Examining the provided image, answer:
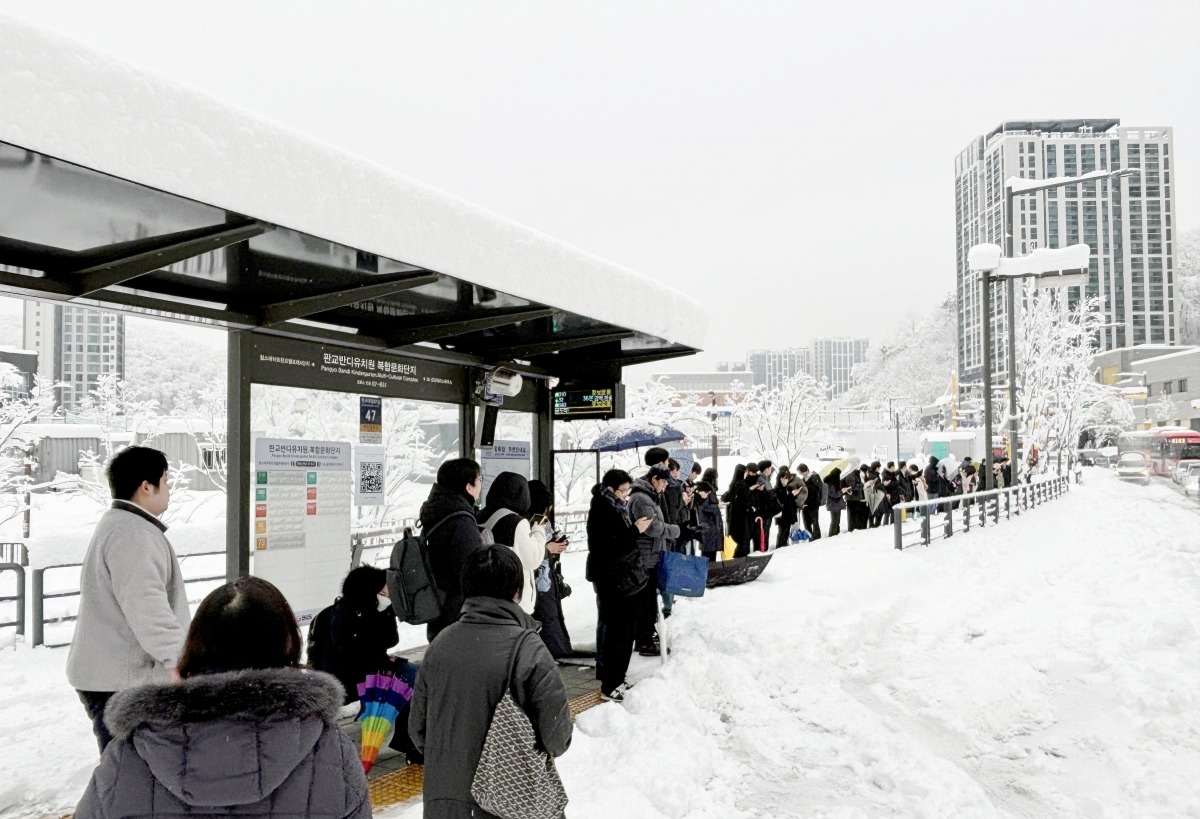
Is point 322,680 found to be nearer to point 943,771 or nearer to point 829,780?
point 829,780

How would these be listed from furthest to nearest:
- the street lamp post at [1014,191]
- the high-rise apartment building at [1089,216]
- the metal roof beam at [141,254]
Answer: the high-rise apartment building at [1089,216]
the street lamp post at [1014,191]
the metal roof beam at [141,254]

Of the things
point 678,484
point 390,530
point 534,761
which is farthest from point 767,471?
point 534,761

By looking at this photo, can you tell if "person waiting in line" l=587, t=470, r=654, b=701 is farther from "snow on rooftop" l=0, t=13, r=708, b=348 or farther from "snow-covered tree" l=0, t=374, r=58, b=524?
"snow-covered tree" l=0, t=374, r=58, b=524

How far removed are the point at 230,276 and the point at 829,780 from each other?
444cm

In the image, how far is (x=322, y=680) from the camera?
1.73 meters

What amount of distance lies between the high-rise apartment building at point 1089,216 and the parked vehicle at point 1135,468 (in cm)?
794

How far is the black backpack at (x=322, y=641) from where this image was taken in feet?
15.6

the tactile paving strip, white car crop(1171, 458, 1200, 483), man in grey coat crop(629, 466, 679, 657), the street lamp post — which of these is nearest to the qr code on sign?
man in grey coat crop(629, 466, 679, 657)

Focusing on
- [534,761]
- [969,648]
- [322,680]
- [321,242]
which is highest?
[321,242]

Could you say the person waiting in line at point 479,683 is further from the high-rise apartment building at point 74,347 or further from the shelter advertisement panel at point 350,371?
the high-rise apartment building at point 74,347

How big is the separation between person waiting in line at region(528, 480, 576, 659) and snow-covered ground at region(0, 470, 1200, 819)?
706 mm

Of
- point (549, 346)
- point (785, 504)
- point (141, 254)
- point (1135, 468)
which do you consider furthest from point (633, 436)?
point (1135, 468)

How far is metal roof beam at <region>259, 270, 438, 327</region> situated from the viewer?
4.57 m

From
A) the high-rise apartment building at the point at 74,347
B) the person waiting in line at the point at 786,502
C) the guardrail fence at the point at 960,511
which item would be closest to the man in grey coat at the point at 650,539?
the guardrail fence at the point at 960,511
